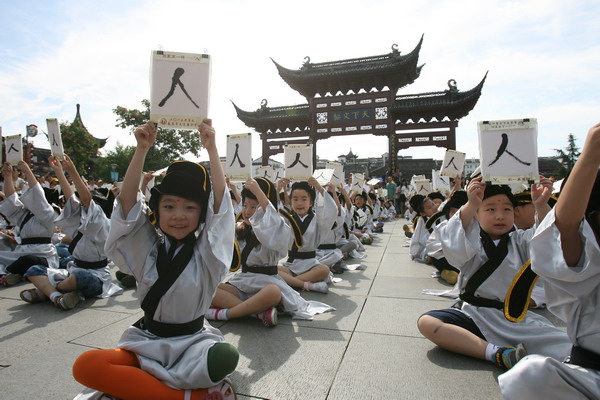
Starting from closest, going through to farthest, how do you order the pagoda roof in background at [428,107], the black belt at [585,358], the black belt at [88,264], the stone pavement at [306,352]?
1. the black belt at [585,358]
2. the stone pavement at [306,352]
3. the black belt at [88,264]
4. the pagoda roof in background at [428,107]

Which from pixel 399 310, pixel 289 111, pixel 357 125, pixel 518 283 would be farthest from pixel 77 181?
pixel 289 111

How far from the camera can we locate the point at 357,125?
909 inches

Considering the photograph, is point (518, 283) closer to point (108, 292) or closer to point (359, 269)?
point (359, 269)

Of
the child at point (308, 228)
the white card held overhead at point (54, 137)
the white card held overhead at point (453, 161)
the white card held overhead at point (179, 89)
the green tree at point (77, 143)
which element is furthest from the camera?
the green tree at point (77, 143)

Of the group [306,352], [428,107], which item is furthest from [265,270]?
[428,107]

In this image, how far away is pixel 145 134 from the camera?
2.08 m

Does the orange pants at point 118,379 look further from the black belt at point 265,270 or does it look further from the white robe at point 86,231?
the white robe at point 86,231

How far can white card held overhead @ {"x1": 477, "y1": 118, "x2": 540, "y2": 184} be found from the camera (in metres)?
2.57

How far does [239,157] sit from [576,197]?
11.2ft

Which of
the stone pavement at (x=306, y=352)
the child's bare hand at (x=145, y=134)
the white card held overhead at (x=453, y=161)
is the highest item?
the white card held overhead at (x=453, y=161)

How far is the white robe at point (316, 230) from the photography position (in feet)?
15.8

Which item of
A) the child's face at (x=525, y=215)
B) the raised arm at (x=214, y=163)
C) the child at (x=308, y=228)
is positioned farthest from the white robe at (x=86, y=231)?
the child's face at (x=525, y=215)

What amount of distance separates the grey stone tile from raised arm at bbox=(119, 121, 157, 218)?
1.66m

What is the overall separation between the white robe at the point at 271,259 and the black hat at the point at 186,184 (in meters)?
1.09
